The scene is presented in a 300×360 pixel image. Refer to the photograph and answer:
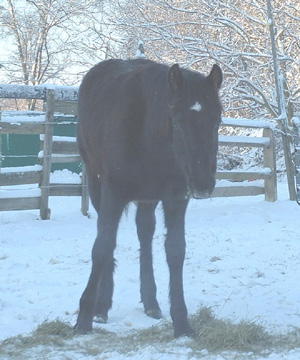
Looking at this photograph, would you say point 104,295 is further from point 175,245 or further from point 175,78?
point 175,78

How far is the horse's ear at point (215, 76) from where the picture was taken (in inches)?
146

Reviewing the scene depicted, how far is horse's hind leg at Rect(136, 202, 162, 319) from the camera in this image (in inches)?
174

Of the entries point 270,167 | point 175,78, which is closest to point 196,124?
point 175,78

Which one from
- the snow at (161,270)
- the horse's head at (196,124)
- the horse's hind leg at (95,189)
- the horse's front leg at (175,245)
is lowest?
the snow at (161,270)

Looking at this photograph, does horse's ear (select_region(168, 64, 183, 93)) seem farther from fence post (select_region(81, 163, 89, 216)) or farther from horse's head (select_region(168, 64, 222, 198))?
fence post (select_region(81, 163, 89, 216))

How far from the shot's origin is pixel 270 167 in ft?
35.4

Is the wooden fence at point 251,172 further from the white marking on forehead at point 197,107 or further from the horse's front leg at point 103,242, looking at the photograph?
the white marking on forehead at point 197,107

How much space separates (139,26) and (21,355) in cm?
1234

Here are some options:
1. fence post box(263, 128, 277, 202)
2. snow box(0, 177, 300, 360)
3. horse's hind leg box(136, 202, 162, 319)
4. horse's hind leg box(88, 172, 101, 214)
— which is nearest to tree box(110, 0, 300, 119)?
fence post box(263, 128, 277, 202)

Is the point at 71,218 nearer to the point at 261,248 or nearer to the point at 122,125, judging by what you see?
the point at 261,248

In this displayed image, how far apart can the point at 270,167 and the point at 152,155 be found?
7.19 metres

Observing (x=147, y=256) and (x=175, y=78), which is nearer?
(x=175, y=78)

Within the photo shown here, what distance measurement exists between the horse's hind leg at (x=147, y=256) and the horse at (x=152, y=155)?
0.03 feet

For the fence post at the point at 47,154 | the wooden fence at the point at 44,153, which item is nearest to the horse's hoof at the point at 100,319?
the wooden fence at the point at 44,153
